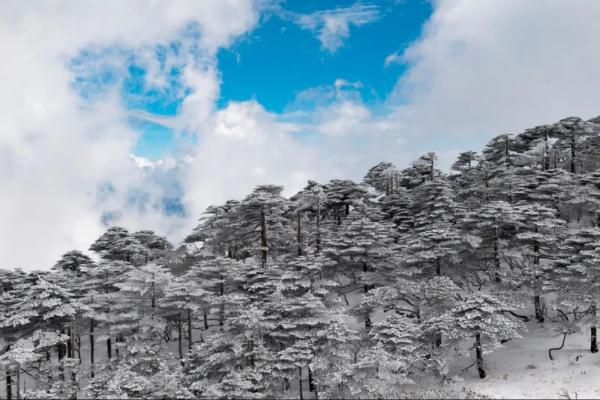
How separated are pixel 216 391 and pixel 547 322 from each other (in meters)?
25.7

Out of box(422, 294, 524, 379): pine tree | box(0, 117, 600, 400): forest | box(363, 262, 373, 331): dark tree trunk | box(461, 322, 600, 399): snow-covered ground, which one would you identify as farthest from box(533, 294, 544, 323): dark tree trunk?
box(363, 262, 373, 331): dark tree trunk

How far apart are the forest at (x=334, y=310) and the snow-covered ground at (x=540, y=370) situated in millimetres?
610

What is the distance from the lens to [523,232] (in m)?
31.4

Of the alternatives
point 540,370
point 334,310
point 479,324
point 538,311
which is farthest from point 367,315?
point 538,311

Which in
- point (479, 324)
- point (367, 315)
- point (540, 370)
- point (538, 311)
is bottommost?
point (540, 370)

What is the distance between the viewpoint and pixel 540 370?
2498 centimetres

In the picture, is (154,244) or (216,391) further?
(154,244)

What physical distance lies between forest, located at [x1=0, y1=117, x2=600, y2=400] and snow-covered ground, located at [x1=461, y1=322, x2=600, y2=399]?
61cm

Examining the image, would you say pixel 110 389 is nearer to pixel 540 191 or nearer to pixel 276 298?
pixel 276 298

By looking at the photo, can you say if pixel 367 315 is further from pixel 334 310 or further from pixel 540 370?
pixel 540 370

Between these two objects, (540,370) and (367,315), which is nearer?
(540,370)

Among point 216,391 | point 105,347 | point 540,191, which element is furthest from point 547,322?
point 105,347

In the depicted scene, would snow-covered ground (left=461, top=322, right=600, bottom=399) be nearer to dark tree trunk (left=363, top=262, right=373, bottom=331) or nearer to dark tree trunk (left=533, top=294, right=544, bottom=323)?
dark tree trunk (left=533, top=294, right=544, bottom=323)

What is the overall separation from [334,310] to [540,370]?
552 inches
